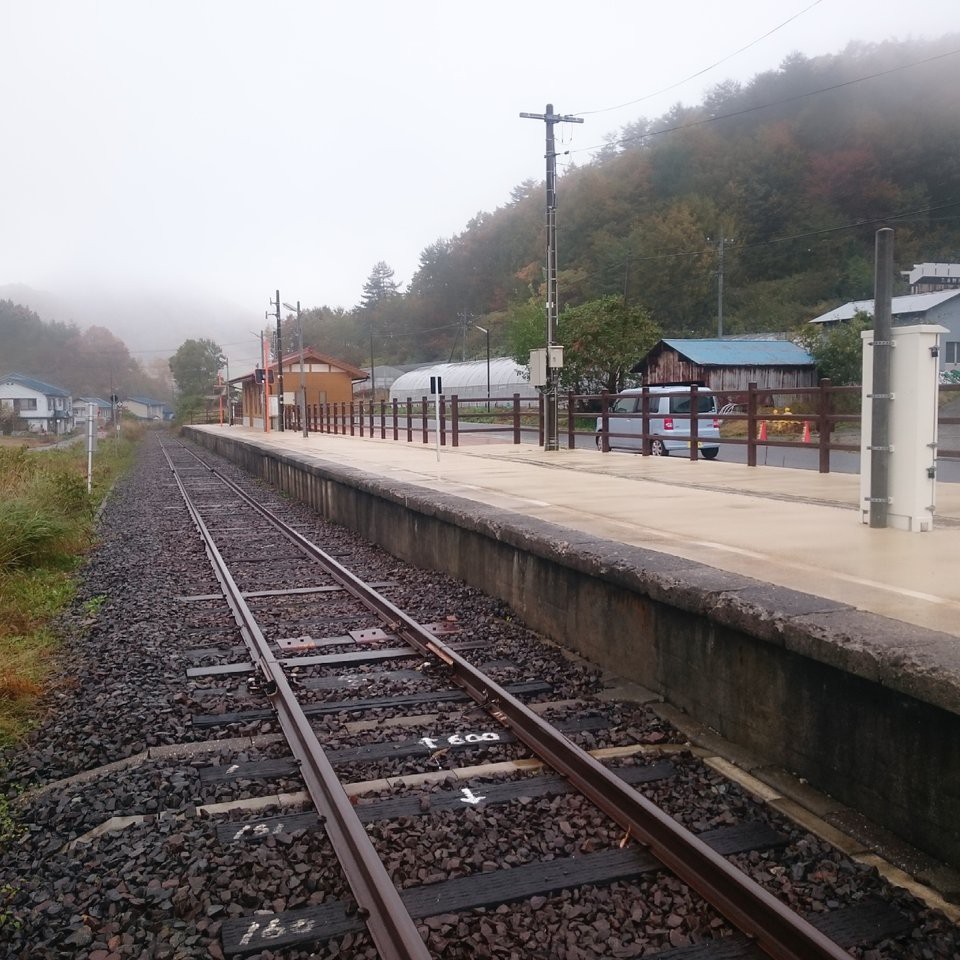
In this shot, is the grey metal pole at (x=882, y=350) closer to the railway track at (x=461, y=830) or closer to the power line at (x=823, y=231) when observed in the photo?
the railway track at (x=461, y=830)

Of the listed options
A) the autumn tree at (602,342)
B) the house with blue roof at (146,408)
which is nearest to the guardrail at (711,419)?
the autumn tree at (602,342)

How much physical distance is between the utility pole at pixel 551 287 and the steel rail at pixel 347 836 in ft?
43.0

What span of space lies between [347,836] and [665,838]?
1.20 metres

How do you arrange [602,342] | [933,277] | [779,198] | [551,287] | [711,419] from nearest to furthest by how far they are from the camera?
[551,287]
[711,419]
[602,342]
[933,277]
[779,198]

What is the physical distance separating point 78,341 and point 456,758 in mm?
149269

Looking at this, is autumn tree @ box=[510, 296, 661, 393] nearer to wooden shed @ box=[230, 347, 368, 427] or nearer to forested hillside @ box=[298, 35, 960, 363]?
wooden shed @ box=[230, 347, 368, 427]

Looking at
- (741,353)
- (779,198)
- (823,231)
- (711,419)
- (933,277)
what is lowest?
(711,419)

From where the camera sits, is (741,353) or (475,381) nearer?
(741,353)

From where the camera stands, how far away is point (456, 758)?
4.68 metres

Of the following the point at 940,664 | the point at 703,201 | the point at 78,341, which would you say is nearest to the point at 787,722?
the point at 940,664

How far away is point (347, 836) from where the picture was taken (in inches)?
146

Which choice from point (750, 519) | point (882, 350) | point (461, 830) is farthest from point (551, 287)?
point (461, 830)

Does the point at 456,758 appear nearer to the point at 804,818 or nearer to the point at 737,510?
the point at 804,818

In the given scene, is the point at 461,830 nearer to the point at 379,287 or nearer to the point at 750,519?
the point at 750,519
